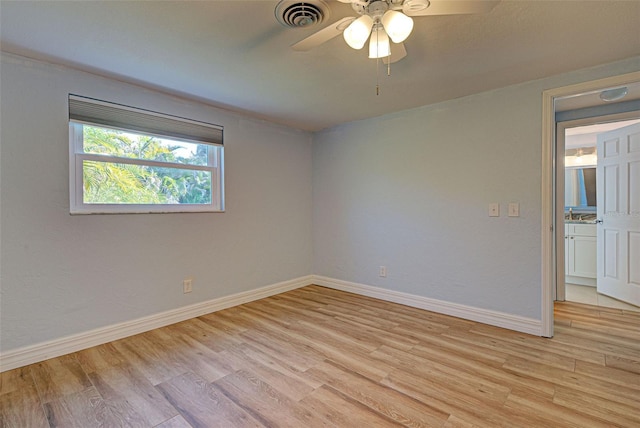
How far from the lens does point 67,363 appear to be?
7.05ft

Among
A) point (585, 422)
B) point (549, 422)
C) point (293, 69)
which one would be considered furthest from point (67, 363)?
point (585, 422)

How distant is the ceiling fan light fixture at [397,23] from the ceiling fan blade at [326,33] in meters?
0.16

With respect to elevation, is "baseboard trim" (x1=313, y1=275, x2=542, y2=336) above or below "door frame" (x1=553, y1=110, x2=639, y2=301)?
below

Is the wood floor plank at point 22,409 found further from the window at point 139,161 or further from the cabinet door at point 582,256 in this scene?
the cabinet door at point 582,256

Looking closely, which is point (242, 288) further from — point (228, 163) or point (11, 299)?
point (11, 299)

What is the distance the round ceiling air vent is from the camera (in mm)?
1542

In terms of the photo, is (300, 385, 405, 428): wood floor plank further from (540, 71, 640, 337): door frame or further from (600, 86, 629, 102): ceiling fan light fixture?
(600, 86, 629, 102): ceiling fan light fixture

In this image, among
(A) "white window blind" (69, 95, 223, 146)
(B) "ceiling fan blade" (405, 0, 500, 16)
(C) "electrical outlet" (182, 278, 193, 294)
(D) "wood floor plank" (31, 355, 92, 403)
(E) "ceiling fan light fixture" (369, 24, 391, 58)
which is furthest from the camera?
(C) "electrical outlet" (182, 278, 193, 294)

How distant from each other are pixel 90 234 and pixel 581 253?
19.6 ft

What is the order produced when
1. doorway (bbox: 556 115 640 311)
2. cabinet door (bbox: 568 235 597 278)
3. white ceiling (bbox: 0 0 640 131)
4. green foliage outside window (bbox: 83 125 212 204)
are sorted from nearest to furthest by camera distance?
white ceiling (bbox: 0 0 640 131) → green foliage outside window (bbox: 83 125 212 204) → doorway (bbox: 556 115 640 311) → cabinet door (bbox: 568 235 597 278)

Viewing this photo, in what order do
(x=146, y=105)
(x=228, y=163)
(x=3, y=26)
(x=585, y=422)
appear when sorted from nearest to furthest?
(x=585, y=422) < (x=3, y=26) < (x=146, y=105) < (x=228, y=163)

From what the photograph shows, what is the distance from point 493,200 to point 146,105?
331 centimetres

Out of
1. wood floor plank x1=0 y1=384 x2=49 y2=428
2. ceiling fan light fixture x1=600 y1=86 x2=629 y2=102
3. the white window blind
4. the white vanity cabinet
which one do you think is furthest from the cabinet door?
wood floor plank x1=0 y1=384 x2=49 y2=428

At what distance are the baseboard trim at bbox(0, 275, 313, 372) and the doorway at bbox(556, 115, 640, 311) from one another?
A: 3.66 m
